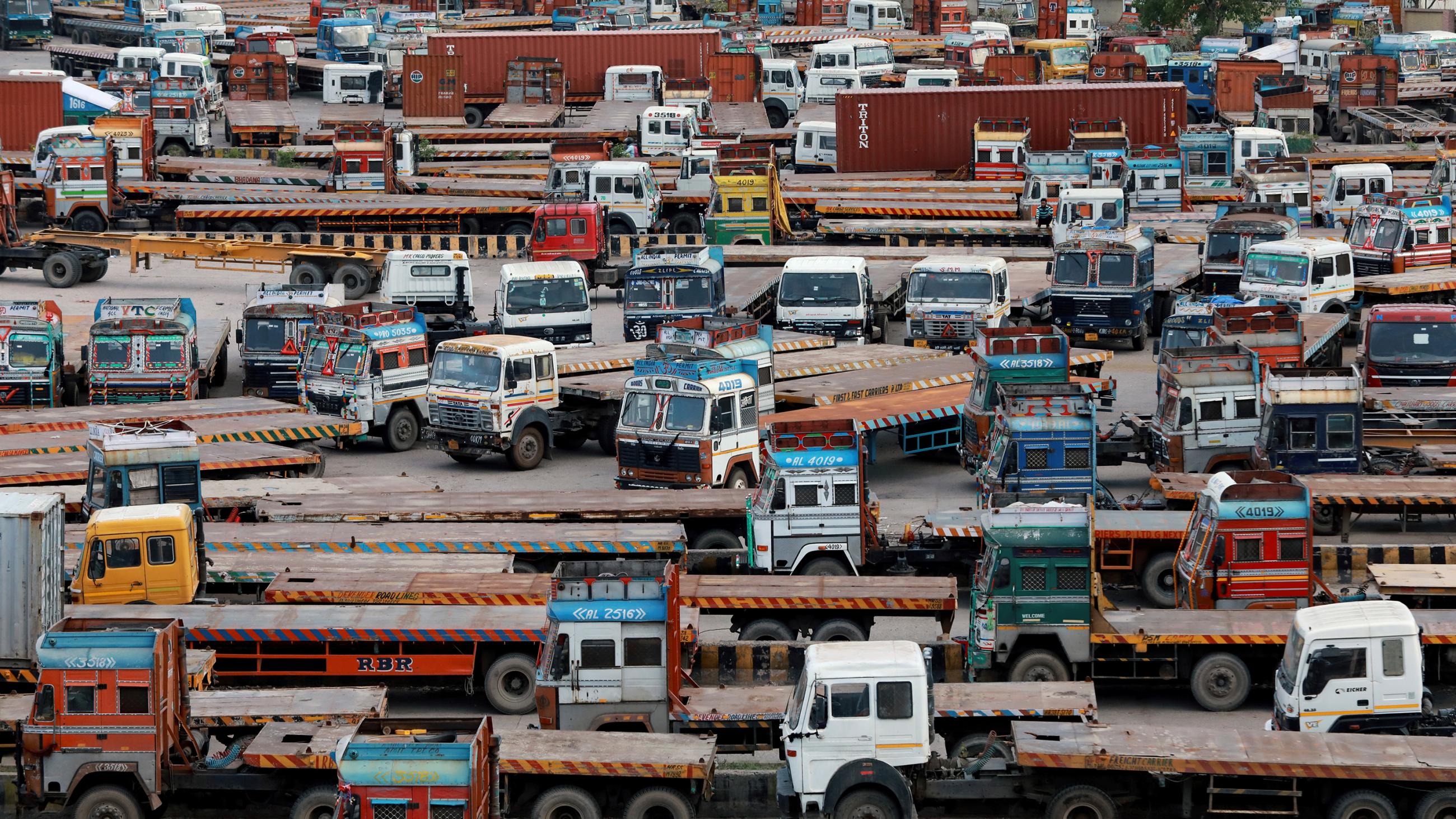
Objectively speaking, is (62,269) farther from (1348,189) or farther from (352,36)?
(352,36)

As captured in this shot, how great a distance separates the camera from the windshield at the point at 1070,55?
89.9 metres

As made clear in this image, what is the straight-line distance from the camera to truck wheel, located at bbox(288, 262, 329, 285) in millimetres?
53344

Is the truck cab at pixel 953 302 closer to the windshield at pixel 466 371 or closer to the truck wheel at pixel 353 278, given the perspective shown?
the windshield at pixel 466 371

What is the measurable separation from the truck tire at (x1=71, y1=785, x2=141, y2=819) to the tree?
270ft

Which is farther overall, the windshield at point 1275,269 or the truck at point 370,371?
the windshield at point 1275,269

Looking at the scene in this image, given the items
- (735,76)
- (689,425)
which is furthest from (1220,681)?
(735,76)

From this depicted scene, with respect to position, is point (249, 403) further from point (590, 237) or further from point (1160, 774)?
point (1160, 774)

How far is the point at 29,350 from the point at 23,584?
16.5 metres

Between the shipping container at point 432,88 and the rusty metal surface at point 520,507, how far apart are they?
47.0m

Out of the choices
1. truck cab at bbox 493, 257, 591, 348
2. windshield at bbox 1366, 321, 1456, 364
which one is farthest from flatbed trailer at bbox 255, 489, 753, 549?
windshield at bbox 1366, 321, 1456, 364

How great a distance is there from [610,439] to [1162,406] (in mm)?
10123

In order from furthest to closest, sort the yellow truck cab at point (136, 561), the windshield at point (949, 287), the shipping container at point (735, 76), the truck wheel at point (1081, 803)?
the shipping container at point (735, 76)
the windshield at point (949, 287)
the yellow truck cab at point (136, 561)
the truck wheel at point (1081, 803)

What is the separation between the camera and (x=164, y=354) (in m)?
41.8

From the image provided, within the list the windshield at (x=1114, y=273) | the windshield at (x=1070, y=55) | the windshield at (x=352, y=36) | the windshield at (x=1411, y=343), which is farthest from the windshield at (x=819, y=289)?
the windshield at (x=352, y=36)
